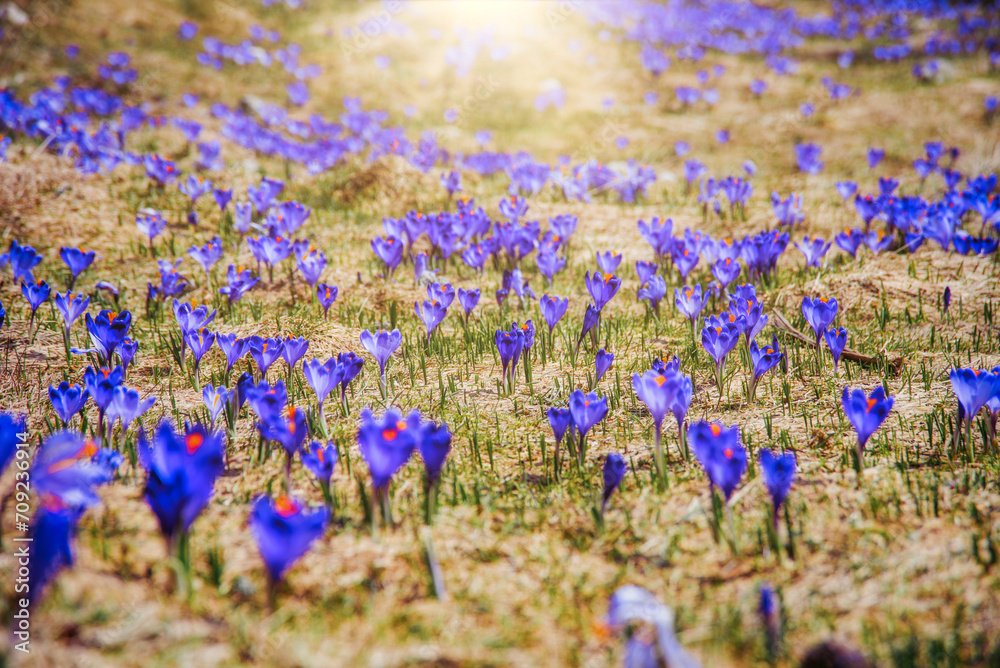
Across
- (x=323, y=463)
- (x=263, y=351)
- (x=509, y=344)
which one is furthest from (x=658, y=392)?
(x=263, y=351)

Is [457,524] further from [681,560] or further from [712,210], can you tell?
[712,210]

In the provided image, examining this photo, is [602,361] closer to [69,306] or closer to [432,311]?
[432,311]

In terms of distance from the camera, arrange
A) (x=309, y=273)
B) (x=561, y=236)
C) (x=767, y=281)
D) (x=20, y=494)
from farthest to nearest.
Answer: (x=561, y=236), (x=767, y=281), (x=309, y=273), (x=20, y=494)

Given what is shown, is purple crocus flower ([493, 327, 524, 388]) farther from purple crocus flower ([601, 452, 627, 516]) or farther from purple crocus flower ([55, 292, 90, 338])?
purple crocus flower ([55, 292, 90, 338])

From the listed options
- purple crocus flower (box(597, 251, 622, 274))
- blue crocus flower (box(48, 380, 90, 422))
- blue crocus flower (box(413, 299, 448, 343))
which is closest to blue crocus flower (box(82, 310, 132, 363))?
blue crocus flower (box(48, 380, 90, 422))

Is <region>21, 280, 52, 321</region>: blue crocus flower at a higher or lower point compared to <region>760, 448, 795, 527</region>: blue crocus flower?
higher

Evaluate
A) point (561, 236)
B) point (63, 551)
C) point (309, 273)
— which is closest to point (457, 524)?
point (63, 551)

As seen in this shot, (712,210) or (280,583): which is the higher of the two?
(712,210)
